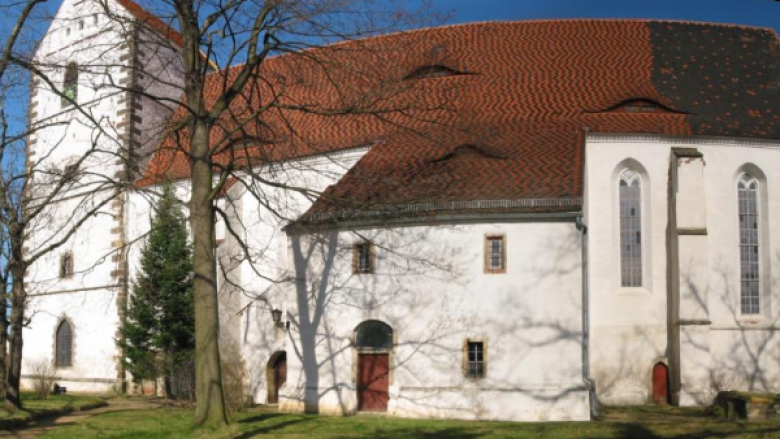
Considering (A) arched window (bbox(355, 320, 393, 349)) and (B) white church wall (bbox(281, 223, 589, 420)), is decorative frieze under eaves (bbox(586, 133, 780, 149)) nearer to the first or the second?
(B) white church wall (bbox(281, 223, 589, 420))

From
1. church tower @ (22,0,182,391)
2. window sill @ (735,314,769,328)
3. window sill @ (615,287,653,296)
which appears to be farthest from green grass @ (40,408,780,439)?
church tower @ (22,0,182,391)

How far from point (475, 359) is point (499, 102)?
26.6 feet

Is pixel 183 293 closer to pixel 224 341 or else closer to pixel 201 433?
pixel 224 341

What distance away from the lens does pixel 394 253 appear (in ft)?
65.0

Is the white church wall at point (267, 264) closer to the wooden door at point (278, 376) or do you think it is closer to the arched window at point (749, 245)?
the wooden door at point (278, 376)

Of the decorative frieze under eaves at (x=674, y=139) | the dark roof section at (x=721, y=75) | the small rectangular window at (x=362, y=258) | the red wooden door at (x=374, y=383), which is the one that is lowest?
the red wooden door at (x=374, y=383)

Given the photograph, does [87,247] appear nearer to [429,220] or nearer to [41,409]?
[41,409]

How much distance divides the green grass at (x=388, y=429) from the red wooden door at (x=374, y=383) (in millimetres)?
1204

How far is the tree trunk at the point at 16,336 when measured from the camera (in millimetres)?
18272

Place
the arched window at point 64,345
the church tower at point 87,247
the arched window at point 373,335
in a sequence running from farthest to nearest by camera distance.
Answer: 1. the arched window at point 64,345
2. the church tower at point 87,247
3. the arched window at point 373,335

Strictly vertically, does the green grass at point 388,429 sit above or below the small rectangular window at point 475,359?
below

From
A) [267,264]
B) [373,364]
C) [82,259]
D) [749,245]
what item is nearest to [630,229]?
[749,245]

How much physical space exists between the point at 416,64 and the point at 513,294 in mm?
7524

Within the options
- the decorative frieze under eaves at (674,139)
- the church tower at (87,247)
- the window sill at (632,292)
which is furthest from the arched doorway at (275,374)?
the decorative frieze under eaves at (674,139)
